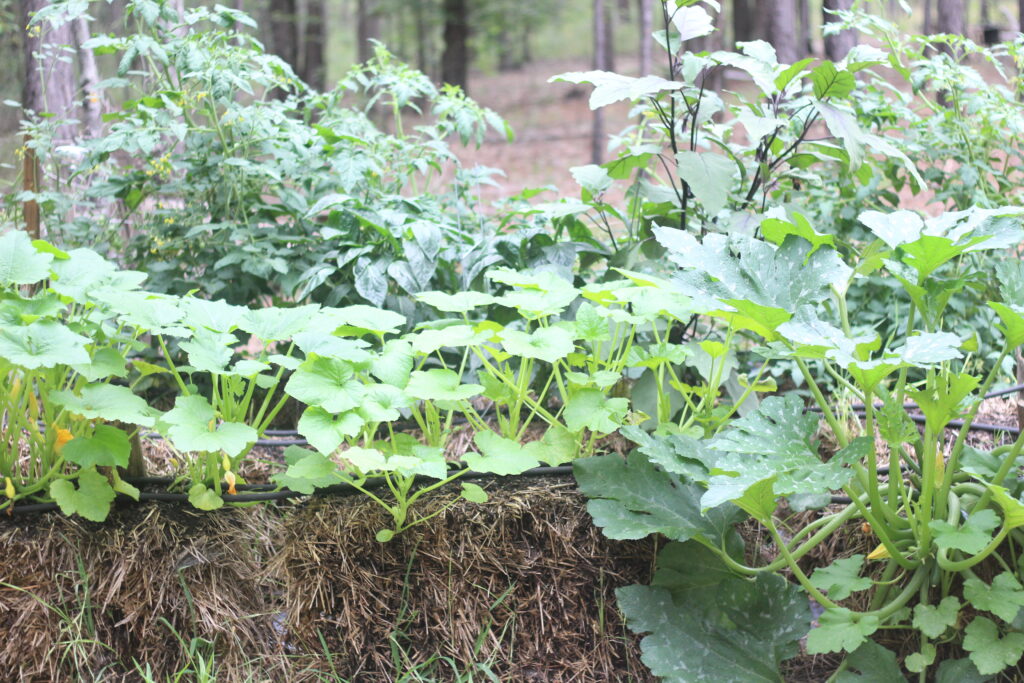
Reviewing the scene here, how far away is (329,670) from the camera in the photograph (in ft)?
6.44

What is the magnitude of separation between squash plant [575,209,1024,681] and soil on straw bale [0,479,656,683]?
6.4 inches

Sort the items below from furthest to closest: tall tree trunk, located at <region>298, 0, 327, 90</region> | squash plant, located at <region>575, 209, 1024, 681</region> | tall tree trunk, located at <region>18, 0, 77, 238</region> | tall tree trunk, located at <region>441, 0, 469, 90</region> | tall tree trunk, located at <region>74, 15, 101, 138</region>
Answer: tall tree trunk, located at <region>298, 0, 327, 90</region> → tall tree trunk, located at <region>441, 0, 469, 90</region> → tall tree trunk, located at <region>74, 15, 101, 138</region> → tall tree trunk, located at <region>18, 0, 77, 238</region> → squash plant, located at <region>575, 209, 1024, 681</region>

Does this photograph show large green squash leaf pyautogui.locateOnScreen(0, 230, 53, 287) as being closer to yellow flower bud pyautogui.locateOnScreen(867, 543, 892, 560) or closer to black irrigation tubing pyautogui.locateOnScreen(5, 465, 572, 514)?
black irrigation tubing pyautogui.locateOnScreen(5, 465, 572, 514)

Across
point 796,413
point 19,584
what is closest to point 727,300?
point 796,413

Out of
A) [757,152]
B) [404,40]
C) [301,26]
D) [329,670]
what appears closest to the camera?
[329,670]

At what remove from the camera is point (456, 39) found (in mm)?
11602

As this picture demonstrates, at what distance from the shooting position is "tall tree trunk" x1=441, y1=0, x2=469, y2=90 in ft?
37.5

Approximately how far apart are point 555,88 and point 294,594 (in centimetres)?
1834

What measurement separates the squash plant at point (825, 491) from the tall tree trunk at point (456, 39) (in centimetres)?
1021

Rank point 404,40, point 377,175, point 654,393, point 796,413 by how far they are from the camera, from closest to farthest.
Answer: point 796,413
point 654,393
point 377,175
point 404,40

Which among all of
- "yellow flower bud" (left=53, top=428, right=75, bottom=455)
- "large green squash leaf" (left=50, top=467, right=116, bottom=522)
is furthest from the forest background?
"large green squash leaf" (left=50, top=467, right=116, bottom=522)

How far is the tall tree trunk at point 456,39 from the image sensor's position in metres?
11.4

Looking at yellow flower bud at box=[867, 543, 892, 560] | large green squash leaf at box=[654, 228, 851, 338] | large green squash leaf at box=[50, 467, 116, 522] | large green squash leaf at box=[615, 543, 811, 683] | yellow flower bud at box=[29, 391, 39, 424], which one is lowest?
large green squash leaf at box=[615, 543, 811, 683]

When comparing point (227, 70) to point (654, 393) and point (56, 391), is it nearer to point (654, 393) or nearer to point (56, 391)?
point (56, 391)
